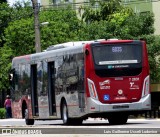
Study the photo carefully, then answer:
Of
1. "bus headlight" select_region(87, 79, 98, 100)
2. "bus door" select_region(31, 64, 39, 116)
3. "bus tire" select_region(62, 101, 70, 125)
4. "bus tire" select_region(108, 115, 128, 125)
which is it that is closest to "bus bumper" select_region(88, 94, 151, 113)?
"bus headlight" select_region(87, 79, 98, 100)

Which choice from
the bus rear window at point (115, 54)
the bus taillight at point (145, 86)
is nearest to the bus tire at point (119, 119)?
the bus taillight at point (145, 86)

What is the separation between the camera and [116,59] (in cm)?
2897

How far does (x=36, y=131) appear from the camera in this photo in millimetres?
19469

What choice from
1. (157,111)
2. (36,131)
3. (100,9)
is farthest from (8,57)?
(36,131)

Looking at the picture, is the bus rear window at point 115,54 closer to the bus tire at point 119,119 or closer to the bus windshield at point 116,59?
the bus windshield at point 116,59

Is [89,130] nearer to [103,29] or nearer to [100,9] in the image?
[103,29]

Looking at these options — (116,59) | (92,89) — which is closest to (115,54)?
(116,59)

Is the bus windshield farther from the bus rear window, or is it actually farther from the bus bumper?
the bus bumper

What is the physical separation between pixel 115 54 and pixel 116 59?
237mm

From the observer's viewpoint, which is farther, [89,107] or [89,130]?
[89,107]

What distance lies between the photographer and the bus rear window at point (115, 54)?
28922mm

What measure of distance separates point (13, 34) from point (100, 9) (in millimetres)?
7425

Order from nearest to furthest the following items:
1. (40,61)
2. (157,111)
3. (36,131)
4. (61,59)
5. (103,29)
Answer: (36,131), (61,59), (40,61), (157,111), (103,29)

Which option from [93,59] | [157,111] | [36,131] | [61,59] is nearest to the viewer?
[36,131]
